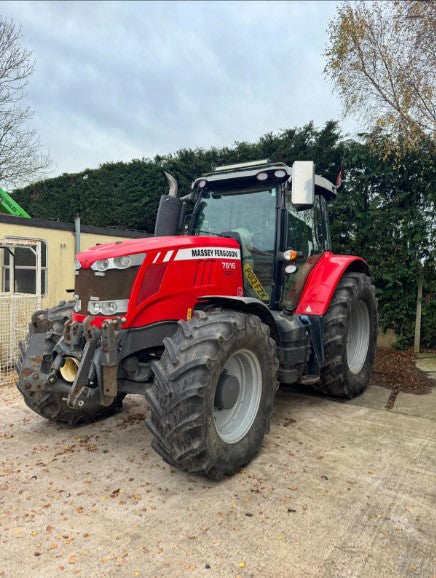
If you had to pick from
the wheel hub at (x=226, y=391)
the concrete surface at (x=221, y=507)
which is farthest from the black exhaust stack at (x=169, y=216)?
the concrete surface at (x=221, y=507)

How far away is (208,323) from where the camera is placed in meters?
2.79

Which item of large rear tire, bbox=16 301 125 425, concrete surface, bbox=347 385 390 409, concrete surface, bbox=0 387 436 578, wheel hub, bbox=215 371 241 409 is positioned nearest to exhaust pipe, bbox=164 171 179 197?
large rear tire, bbox=16 301 125 425

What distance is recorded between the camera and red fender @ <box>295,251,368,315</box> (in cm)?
405

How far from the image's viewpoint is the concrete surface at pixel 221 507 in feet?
6.83

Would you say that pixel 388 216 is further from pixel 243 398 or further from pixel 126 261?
pixel 126 261

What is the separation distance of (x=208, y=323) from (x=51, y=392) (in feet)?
4.74

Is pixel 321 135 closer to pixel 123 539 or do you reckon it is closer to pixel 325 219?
pixel 325 219

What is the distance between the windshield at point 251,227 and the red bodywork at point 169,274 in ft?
1.43

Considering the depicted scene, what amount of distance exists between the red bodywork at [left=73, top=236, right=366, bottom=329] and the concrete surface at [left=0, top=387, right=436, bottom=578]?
1.05 metres

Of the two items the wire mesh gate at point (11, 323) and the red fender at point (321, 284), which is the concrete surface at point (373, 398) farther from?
the wire mesh gate at point (11, 323)

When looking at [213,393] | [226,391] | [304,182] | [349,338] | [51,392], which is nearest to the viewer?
[213,393]

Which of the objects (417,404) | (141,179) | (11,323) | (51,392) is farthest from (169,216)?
(141,179)

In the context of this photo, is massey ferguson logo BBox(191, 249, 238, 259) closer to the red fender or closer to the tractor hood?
the tractor hood

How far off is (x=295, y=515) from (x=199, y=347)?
1.09 metres
